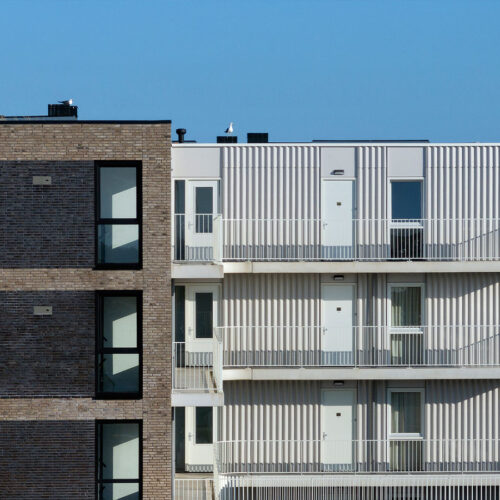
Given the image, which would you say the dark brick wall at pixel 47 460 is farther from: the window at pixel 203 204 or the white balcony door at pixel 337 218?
the white balcony door at pixel 337 218

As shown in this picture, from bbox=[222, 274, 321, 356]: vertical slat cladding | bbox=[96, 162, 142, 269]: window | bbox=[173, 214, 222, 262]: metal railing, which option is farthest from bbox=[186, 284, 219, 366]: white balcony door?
bbox=[96, 162, 142, 269]: window

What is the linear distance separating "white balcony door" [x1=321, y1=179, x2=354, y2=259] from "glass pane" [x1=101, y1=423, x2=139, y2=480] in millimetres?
6279

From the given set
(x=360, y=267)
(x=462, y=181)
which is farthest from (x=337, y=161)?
(x=462, y=181)

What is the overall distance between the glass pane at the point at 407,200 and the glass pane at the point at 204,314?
4967 millimetres

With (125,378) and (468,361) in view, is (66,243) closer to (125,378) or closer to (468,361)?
(125,378)

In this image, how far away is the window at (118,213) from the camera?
2012cm

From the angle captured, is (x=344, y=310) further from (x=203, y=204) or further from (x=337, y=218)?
(x=203, y=204)

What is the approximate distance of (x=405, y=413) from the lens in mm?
22625

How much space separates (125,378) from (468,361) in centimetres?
824

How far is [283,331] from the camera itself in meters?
22.4

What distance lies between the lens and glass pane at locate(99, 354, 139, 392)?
20.0 meters

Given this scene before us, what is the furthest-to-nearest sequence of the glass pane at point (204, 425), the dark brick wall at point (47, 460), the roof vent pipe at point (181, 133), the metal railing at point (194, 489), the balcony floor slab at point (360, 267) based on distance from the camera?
1. the roof vent pipe at point (181, 133)
2. the glass pane at point (204, 425)
3. the balcony floor slab at point (360, 267)
4. the metal railing at point (194, 489)
5. the dark brick wall at point (47, 460)

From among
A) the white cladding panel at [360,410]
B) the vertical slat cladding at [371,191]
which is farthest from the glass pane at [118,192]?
the vertical slat cladding at [371,191]

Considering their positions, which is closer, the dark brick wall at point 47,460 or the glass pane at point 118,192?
the dark brick wall at point 47,460
